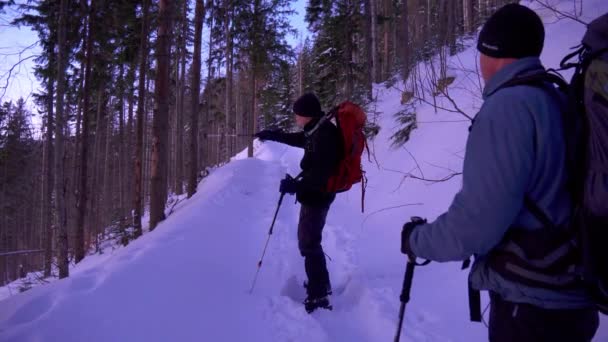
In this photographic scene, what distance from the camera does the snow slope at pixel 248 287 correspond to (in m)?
2.93

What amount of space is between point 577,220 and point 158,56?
775cm

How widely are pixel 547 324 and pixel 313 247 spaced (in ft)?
9.23

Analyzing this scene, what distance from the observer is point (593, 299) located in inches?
53.0

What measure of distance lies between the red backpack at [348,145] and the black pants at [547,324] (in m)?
2.45

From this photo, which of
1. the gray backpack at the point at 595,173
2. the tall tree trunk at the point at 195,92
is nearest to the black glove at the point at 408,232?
the gray backpack at the point at 595,173

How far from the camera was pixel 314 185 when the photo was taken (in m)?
3.71

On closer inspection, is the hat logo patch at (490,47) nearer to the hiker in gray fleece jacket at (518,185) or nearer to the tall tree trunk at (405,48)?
the hiker in gray fleece jacket at (518,185)

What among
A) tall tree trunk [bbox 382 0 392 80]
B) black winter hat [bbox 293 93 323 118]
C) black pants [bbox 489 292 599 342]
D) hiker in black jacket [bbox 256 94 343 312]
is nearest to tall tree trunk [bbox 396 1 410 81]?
black winter hat [bbox 293 93 323 118]

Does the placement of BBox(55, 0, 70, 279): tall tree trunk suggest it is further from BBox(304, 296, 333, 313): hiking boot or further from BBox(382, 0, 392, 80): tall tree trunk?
BBox(382, 0, 392, 80): tall tree trunk

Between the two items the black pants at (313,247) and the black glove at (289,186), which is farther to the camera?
the black pants at (313,247)

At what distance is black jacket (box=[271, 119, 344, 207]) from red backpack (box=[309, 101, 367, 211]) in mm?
67

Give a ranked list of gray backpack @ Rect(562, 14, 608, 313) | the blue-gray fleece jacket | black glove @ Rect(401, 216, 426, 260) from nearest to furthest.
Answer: gray backpack @ Rect(562, 14, 608, 313), the blue-gray fleece jacket, black glove @ Rect(401, 216, 426, 260)

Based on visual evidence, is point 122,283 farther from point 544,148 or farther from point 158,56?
point 158,56

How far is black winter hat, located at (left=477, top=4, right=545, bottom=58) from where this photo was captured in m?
1.50
